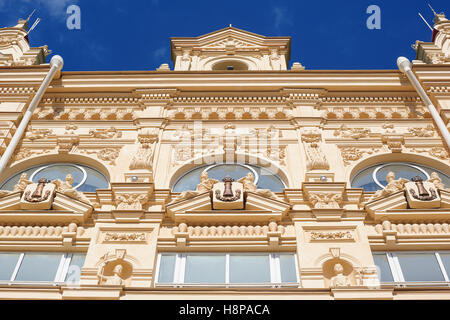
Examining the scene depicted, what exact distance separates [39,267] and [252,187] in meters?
4.57

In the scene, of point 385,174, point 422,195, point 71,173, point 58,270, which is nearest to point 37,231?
point 58,270

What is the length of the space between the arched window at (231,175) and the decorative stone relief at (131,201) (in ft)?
4.49

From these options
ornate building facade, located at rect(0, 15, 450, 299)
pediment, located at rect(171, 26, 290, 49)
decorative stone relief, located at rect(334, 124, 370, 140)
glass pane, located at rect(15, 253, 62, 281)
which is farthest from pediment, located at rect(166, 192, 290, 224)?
pediment, located at rect(171, 26, 290, 49)

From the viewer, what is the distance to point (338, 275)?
877cm

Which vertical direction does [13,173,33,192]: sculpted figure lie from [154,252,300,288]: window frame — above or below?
above

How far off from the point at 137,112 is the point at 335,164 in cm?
573

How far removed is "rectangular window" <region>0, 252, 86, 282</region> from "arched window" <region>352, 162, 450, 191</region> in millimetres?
6420

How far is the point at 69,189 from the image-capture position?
1113 cm

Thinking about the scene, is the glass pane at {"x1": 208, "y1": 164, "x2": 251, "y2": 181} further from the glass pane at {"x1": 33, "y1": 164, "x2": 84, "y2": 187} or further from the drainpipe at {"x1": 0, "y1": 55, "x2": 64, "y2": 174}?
the drainpipe at {"x1": 0, "y1": 55, "x2": 64, "y2": 174}

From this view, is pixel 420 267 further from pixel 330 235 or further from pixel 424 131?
pixel 424 131

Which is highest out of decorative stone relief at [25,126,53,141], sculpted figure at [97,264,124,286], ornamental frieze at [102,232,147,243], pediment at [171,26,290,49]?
pediment at [171,26,290,49]

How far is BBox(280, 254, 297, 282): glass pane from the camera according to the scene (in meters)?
9.23
